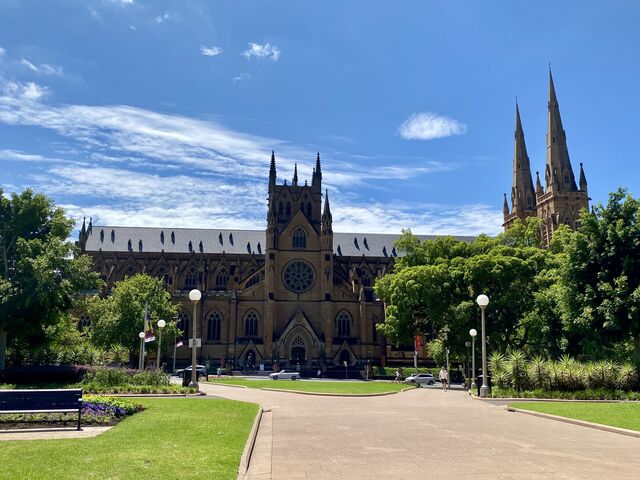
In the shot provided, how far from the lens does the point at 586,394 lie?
81.7 ft

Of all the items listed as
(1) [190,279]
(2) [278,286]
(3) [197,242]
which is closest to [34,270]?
(2) [278,286]

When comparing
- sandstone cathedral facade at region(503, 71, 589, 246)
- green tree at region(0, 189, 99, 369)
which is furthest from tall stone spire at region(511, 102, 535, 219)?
green tree at region(0, 189, 99, 369)

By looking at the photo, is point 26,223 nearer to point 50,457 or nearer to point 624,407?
point 50,457

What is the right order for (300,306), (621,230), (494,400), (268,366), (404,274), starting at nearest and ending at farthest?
(494,400)
(621,230)
(404,274)
(268,366)
(300,306)

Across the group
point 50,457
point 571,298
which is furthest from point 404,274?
point 50,457

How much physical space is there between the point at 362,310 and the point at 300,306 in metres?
8.42

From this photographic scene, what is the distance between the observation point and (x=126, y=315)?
177 feet

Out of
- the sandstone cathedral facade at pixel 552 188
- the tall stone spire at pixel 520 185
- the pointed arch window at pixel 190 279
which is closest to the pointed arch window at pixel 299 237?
the pointed arch window at pixel 190 279

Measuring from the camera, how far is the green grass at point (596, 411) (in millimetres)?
16312

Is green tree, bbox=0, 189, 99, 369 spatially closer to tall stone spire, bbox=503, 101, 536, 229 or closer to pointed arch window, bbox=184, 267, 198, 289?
pointed arch window, bbox=184, 267, 198, 289

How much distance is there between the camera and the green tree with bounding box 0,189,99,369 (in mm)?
33375

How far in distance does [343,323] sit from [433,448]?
6389cm

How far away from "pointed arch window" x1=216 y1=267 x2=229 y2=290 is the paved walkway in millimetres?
64574

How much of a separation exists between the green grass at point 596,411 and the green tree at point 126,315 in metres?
38.6
